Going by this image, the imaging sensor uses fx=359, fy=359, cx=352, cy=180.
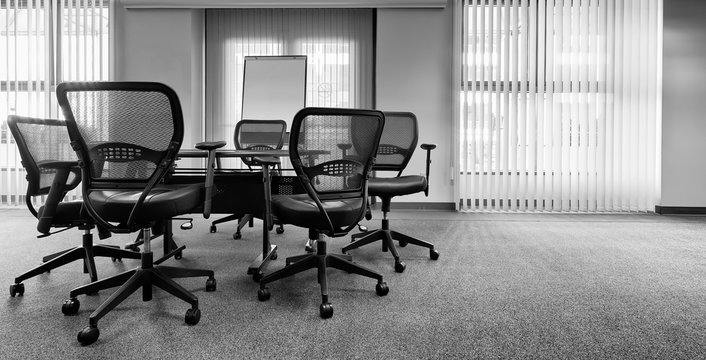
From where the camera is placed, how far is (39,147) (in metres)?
2.18

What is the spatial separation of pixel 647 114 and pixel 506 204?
6.81 feet

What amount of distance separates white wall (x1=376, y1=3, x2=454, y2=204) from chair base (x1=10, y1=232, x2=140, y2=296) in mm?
3259

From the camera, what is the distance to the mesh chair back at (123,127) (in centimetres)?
147

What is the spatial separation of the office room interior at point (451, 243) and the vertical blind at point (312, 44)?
14 centimetres

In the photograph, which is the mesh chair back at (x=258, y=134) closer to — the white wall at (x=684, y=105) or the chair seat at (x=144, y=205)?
the chair seat at (x=144, y=205)

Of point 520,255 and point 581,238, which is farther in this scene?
point 581,238

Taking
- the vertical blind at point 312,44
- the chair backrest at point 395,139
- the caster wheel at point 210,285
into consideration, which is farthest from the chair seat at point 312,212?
the vertical blind at point 312,44

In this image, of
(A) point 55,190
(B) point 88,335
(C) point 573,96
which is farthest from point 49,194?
(C) point 573,96

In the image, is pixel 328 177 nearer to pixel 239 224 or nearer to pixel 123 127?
pixel 123 127

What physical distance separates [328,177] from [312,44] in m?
3.82

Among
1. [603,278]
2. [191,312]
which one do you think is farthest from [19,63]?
[603,278]

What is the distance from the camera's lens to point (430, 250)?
8.36 ft

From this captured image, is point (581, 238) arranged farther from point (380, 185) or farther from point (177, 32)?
point (177, 32)

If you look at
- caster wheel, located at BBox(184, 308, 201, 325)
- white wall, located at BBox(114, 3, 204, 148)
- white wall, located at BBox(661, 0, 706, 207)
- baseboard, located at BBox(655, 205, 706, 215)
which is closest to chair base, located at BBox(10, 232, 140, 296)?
caster wheel, located at BBox(184, 308, 201, 325)
